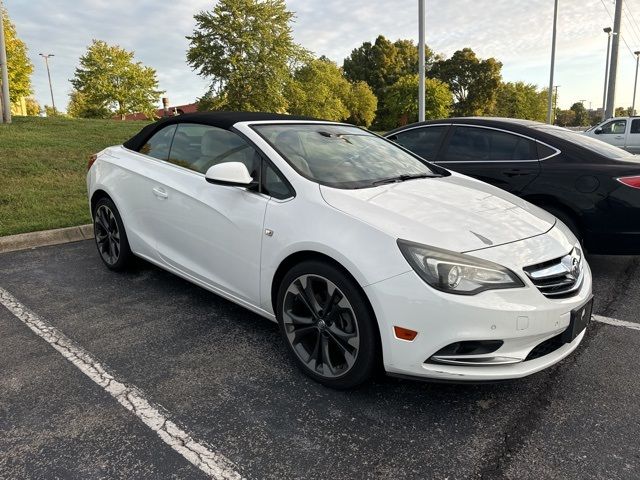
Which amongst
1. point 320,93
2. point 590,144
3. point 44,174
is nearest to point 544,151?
point 590,144

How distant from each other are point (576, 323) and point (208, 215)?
227 centimetres

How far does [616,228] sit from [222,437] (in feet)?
12.4

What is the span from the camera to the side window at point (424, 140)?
549 cm

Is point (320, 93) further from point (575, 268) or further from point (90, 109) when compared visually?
point (575, 268)

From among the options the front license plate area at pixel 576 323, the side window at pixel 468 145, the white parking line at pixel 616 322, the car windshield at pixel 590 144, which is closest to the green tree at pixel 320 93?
the side window at pixel 468 145

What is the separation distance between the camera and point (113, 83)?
45750 mm

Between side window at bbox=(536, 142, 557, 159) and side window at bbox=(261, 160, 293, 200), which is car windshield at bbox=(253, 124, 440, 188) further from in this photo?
side window at bbox=(536, 142, 557, 159)

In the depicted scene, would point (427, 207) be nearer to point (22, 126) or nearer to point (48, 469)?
point (48, 469)

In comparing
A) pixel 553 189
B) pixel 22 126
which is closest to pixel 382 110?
pixel 22 126

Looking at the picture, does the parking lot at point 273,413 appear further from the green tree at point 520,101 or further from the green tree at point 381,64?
the green tree at point 520,101

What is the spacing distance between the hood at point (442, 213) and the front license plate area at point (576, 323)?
18.0 inches

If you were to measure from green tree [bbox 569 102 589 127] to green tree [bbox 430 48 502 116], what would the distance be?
47.8m

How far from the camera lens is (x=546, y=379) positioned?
2756mm

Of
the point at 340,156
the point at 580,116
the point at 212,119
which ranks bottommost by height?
the point at 580,116
